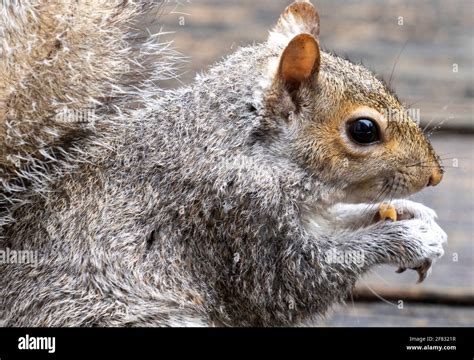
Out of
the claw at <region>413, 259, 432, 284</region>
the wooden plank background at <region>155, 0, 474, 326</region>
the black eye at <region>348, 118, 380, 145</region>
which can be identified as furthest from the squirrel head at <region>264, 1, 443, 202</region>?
the wooden plank background at <region>155, 0, 474, 326</region>

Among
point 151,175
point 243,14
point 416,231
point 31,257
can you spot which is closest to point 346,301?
point 416,231

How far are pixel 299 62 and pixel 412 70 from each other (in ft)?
2.37

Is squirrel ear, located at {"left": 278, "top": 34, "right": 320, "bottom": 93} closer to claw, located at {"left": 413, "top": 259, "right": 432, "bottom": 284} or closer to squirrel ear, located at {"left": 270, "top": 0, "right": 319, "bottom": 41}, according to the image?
squirrel ear, located at {"left": 270, "top": 0, "right": 319, "bottom": 41}

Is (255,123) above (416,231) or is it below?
above

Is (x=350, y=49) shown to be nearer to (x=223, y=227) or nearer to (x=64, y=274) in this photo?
(x=223, y=227)

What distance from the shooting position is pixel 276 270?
1.88 meters

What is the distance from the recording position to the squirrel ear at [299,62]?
179 centimetres

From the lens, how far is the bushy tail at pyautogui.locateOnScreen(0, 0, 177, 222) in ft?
5.96

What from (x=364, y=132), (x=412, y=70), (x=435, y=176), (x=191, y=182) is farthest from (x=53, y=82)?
(x=412, y=70)

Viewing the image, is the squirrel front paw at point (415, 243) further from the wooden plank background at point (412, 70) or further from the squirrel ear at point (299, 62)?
the squirrel ear at point (299, 62)

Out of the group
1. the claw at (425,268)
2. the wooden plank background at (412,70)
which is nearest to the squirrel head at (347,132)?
the claw at (425,268)

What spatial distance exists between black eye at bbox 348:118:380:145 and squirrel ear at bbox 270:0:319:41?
29 centimetres

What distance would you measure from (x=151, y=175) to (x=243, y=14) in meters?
0.87
